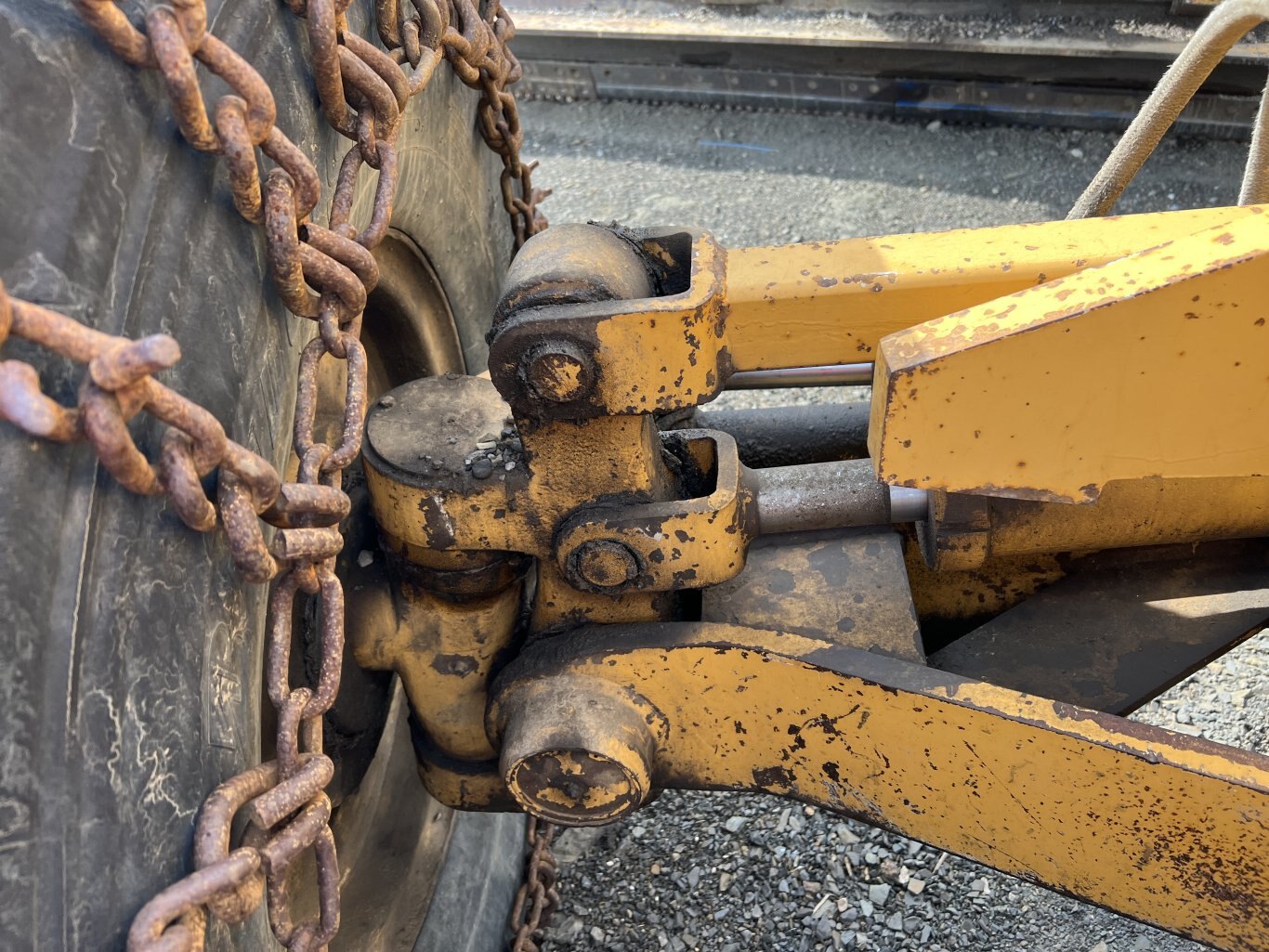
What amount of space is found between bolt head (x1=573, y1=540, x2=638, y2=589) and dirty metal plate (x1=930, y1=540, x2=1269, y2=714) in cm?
42

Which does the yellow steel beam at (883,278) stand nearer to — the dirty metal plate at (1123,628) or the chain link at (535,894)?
the dirty metal plate at (1123,628)

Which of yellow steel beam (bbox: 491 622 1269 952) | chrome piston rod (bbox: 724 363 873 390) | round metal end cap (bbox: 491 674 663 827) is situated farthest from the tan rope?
round metal end cap (bbox: 491 674 663 827)

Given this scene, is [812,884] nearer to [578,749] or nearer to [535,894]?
[535,894]

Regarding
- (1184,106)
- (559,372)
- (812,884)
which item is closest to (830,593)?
(559,372)

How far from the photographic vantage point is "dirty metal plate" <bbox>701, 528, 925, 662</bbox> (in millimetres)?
1318

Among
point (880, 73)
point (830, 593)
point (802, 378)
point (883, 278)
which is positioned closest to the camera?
point (883, 278)

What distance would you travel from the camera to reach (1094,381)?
1.04 m

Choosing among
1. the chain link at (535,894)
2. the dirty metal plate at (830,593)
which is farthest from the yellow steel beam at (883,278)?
the chain link at (535,894)

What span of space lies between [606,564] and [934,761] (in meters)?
0.41

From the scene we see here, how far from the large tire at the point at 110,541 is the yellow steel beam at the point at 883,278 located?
525 mm

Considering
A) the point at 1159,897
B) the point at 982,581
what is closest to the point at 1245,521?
the point at 982,581

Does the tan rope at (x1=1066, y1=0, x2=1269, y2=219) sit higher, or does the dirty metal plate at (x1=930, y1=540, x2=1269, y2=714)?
the tan rope at (x1=1066, y1=0, x2=1269, y2=219)

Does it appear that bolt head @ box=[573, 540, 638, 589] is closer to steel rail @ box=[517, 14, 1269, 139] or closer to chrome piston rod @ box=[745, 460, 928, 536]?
chrome piston rod @ box=[745, 460, 928, 536]

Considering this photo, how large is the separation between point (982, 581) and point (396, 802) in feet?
3.03
